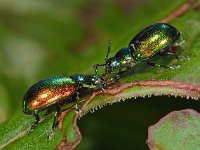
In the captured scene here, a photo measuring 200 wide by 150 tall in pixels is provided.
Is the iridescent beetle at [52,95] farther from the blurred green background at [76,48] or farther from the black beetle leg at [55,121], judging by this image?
the blurred green background at [76,48]

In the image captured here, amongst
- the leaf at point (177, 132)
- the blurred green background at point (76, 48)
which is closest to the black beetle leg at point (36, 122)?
the leaf at point (177, 132)

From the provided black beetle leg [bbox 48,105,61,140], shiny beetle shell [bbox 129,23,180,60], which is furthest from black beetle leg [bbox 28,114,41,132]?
shiny beetle shell [bbox 129,23,180,60]

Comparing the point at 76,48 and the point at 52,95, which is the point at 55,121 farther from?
the point at 76,48

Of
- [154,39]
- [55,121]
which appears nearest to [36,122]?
[55,121]

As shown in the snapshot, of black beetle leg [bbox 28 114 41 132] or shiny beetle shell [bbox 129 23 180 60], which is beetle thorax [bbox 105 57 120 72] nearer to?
shiny beetle shell [bbox 129 23 180 60]

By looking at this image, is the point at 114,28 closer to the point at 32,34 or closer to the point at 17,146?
the point at 32,34

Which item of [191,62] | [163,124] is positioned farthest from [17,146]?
[191,62]

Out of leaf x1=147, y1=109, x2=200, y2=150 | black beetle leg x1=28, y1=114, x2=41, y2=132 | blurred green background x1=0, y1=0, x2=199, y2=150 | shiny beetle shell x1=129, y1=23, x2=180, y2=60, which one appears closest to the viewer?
leaf x1=147, y1=109, x2=200, y2=150
